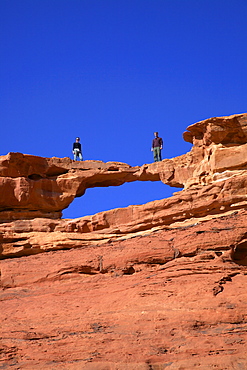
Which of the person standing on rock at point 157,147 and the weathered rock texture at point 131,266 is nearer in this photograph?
the weathered rock texture at point 131,266

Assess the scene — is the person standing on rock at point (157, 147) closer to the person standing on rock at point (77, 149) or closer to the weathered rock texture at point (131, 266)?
the weathered rock texture at point (131, 266)

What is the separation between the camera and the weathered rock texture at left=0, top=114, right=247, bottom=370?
14.3 metres

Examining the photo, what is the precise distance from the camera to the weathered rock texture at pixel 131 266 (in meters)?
14.3

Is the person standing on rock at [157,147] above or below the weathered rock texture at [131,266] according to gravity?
above

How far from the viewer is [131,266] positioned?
19125 millimetres

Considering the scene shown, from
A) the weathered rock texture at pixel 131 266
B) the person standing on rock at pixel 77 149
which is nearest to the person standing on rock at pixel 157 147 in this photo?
the weathered rock texture at pixel 131 266

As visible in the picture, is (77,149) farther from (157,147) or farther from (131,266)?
(131,266)

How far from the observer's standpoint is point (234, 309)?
15055 mm

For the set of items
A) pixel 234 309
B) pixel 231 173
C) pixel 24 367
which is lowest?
pixel 24 367

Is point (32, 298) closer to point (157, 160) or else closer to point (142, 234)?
point (142, 234)

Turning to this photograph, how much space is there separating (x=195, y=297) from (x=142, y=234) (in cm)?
568

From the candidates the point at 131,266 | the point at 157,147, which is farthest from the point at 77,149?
the point at 131,266

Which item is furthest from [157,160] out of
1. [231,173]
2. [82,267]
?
[82,267]

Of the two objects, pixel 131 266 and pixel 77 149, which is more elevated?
pixel 77 149
